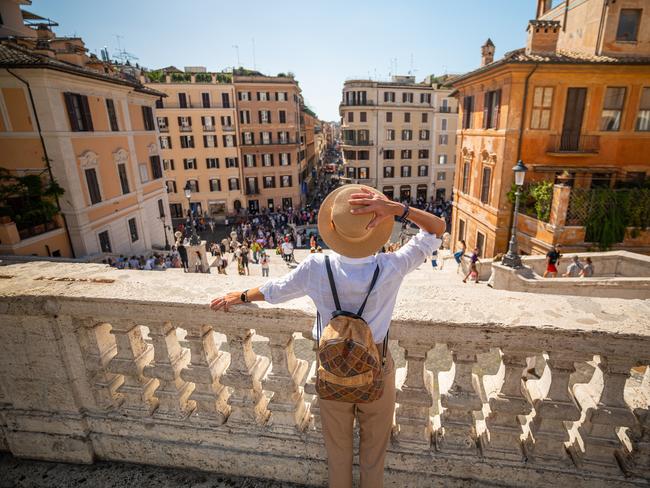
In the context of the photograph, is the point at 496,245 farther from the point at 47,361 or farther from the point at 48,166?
the point at 48,166

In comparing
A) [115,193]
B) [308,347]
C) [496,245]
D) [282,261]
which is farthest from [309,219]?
[308,347]

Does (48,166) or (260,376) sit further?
(48,166)

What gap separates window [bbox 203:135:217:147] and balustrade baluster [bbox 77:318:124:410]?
1701 inches

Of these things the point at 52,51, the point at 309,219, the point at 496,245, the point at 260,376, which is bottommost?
the point at 309,219

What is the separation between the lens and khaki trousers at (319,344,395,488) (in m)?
2.22

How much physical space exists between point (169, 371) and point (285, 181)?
44.1 meters

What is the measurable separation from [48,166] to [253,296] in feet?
71.5

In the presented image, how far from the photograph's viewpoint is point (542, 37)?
56.5 ft

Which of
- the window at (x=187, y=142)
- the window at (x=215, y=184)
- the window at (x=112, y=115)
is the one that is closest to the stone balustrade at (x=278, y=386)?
the window at (x=112, y=115)

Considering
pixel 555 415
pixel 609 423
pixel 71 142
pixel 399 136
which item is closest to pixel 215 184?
pixel 399 136

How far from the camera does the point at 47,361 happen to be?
2.82 meters

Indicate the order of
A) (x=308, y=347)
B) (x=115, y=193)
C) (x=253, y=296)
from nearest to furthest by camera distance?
(x=253, y=296), (x=308, y=347), (x=115, y=193)

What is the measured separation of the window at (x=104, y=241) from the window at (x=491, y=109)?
74.7 feet

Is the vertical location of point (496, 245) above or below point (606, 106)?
below
